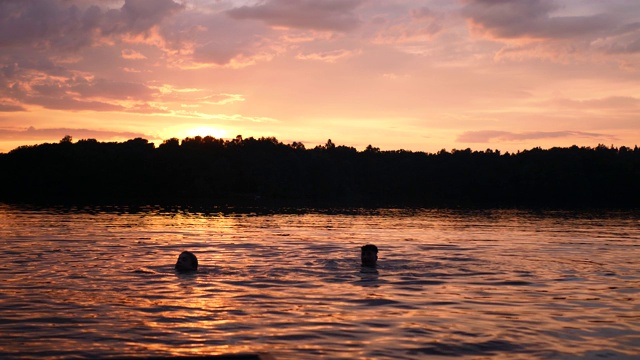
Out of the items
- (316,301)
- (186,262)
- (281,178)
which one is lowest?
(316,301)

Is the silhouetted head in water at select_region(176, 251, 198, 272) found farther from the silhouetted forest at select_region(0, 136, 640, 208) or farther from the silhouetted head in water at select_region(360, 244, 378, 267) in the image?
the silhouetted forest at select_region(0, 136, 640, 208)

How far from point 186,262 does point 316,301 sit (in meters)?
7.70

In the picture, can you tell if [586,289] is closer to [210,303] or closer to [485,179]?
[210,303]

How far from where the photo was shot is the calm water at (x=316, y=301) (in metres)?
14.0

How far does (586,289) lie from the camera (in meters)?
22.2

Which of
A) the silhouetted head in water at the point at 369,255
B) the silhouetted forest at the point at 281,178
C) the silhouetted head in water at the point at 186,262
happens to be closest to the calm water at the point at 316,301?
the silhouetted head in water at the point at 369,255

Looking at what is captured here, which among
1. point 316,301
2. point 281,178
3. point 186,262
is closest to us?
point 316,301

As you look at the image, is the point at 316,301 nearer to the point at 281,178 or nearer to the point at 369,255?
the point at 369,255

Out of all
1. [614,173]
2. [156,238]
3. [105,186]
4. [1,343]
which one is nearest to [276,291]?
[1,343]

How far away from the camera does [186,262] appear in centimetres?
2500

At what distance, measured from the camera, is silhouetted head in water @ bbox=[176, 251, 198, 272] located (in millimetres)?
24906

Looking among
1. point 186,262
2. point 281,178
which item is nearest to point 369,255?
point 186,262

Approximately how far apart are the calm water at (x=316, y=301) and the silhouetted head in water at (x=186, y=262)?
69cm

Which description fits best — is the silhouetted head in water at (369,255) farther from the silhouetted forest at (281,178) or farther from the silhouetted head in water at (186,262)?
the silhouetted forest at (281,178)
